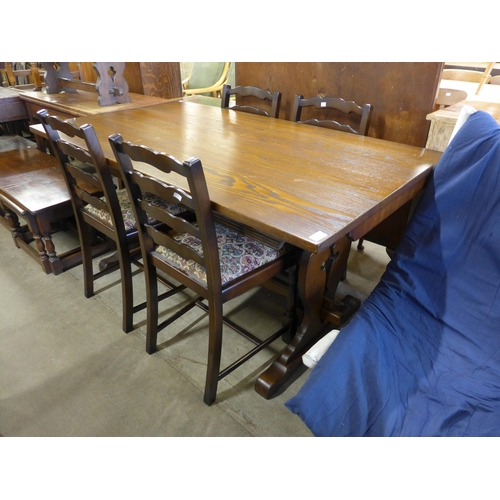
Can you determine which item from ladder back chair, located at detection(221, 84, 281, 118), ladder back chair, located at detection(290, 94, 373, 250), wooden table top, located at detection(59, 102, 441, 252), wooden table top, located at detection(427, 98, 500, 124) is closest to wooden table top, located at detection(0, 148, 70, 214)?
wooden table top, located at detection(59, 102, 441, 252)

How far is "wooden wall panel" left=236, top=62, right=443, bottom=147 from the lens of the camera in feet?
5.84

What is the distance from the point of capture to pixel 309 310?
4.85 ft

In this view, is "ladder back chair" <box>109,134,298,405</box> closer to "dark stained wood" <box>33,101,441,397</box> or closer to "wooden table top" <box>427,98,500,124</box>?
"dark stained wood" <box>33,101,441,397</box>

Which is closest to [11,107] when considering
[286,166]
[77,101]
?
[77,101]

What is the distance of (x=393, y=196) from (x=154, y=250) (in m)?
0.90

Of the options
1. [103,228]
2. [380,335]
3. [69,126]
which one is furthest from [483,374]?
[69,126]

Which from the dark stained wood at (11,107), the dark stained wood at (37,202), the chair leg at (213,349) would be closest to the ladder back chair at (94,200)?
the dark stained wood at (37,202)

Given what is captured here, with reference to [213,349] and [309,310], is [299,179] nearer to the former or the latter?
[309,310]

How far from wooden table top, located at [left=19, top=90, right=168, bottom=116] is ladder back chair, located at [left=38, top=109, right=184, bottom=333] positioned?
2.66 ft

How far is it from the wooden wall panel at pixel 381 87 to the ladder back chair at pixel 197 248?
980 mm

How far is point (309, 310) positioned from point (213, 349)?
0.40m

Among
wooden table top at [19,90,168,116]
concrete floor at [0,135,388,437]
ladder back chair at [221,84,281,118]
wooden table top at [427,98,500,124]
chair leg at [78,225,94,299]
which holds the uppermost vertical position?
wooden table top at [427,98,500,124]

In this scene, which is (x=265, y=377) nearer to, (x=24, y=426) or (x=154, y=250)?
(x=154, y=250)

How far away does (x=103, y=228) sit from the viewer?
1.70 meters
